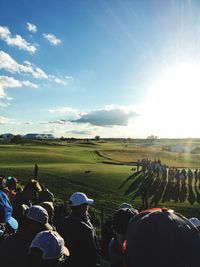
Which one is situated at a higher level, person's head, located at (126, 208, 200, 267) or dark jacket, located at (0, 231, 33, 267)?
person's head, located at (126, 208, 200, 267)

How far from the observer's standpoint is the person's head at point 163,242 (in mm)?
2293

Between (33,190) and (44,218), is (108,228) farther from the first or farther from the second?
(33,190)

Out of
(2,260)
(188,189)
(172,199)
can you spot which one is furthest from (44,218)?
(188,189)

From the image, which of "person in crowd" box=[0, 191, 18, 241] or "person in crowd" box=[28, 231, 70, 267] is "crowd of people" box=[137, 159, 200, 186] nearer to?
"person in crowd" box=[0, 191, 18, 241]

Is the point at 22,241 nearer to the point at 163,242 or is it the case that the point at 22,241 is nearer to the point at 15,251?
the point at 15,251

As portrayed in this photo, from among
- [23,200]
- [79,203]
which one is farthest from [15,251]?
[23,200]

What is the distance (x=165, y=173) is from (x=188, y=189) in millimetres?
2750

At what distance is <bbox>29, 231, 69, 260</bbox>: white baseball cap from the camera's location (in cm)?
362

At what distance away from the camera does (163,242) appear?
231 centimetres

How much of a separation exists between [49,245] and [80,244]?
203cm

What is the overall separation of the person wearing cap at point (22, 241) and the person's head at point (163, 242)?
2.33 meters

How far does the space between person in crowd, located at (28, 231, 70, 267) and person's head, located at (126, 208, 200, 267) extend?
4.62ft

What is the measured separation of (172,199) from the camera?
24.8m

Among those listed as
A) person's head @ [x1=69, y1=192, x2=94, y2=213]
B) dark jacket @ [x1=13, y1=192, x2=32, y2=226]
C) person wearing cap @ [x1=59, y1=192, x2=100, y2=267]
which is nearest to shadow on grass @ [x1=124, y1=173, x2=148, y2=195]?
dark jacket @ [x1=13, y1=192, x2=32, y2=226]
